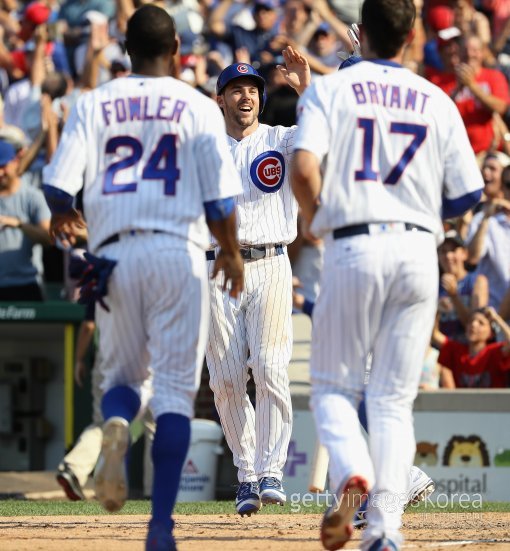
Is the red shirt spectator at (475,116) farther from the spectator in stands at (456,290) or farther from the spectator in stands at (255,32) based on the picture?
the spectator in stands at (255,32)

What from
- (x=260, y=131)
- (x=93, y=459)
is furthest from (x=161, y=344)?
(x=93, y=459)

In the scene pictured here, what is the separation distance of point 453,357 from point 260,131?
4177 millimetres

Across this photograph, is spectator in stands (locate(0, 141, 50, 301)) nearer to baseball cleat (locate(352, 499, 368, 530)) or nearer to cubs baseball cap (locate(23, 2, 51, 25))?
cubs baseball cap (locate(23, 2, 51, 25))

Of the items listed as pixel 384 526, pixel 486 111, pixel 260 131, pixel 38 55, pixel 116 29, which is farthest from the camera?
pixel 116 29

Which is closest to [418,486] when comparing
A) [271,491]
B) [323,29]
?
[271,491]

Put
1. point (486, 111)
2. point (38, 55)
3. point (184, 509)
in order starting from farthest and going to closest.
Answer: point (38, 55)
point (486, 111)
point (184, 509)

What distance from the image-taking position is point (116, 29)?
1572cm

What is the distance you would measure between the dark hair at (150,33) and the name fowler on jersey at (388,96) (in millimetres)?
826

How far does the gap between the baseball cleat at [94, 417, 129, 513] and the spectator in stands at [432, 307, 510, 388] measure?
5823mm

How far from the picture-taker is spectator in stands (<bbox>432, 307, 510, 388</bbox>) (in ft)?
34.8

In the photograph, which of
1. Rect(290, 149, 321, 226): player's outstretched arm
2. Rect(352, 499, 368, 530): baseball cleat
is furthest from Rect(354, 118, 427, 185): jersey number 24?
Rect(352, 499, 368, 530): baseball cleat

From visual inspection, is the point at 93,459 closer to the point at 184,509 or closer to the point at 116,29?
the point at 184,509

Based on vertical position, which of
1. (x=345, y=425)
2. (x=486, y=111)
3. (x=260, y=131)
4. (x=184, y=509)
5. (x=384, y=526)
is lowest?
(x=184, y=509)
